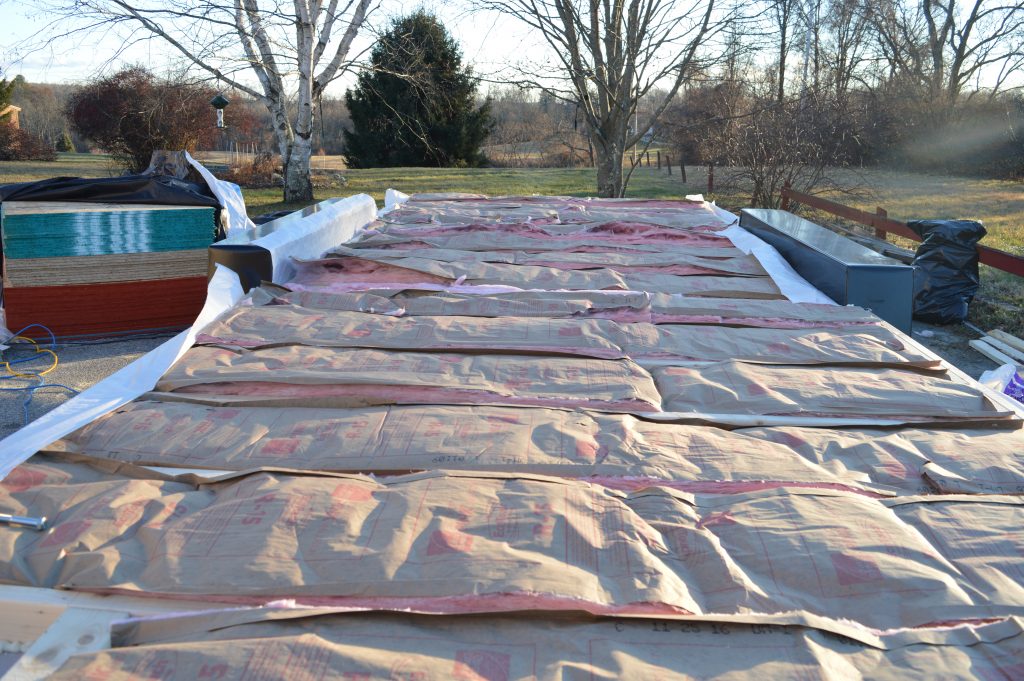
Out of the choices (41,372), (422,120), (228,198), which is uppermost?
(422,120)

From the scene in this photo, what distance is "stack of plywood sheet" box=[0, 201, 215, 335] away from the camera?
5.17 meters

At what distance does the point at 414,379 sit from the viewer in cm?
236

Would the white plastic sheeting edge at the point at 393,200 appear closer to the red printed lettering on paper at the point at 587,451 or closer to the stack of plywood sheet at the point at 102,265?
the stack of plywood sheet at the point at 102,265

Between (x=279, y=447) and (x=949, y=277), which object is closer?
(x=279, y=447)

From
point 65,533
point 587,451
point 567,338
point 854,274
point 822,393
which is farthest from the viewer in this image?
point 854,274

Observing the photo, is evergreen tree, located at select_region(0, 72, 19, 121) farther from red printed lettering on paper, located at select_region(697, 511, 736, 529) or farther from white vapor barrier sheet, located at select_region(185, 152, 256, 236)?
red printed lettering on paper, located at select_region(697, 511, 736, 529)

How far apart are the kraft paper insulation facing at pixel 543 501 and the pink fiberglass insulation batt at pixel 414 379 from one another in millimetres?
11

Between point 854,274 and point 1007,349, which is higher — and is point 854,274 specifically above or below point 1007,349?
above

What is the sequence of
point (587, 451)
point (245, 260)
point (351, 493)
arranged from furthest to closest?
1. point (245, 260)
2. point (587, 451)
3. point (351, 493)

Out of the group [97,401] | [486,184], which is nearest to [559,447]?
[97,401]

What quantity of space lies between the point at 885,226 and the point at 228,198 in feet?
19.3

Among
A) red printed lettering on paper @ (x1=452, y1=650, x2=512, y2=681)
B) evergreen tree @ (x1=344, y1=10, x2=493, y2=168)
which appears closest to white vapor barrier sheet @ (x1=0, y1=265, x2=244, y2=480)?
red printed lettering on paper @ (x1=452, y1=650, x2=512, y2=681)

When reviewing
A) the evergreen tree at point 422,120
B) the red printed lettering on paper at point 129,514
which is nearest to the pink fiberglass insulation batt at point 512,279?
the red printed lettering on paper at point 129,514

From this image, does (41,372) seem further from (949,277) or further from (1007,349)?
(949,277)
